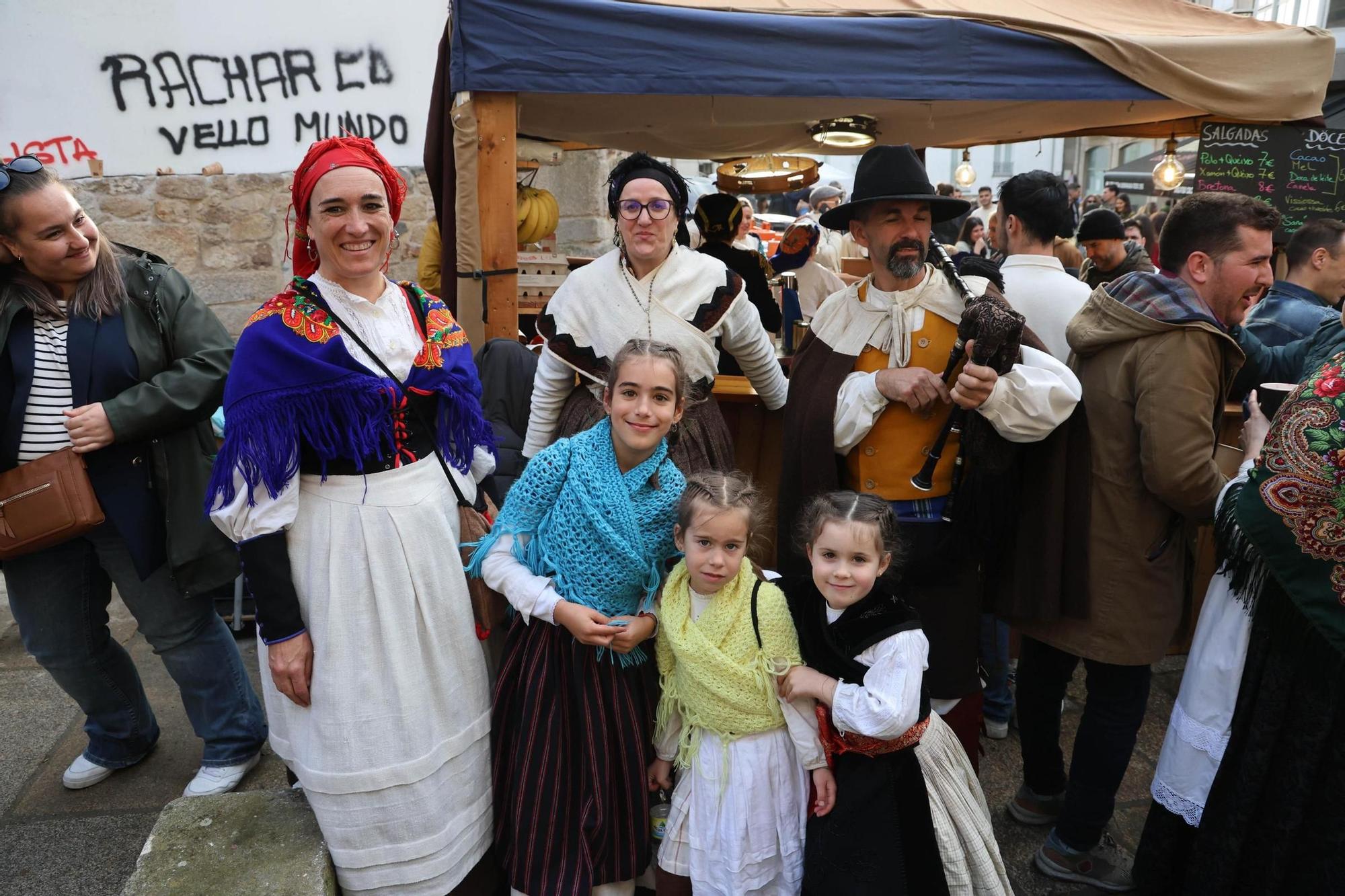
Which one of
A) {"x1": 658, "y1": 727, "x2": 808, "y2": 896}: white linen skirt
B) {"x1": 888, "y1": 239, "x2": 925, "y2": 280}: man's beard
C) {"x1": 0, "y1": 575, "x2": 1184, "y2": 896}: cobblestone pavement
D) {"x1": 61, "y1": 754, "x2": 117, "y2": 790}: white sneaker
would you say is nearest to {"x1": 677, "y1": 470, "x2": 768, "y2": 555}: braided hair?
{"x1": 658, "y1": 727, "x2": 808, "y2": 896}: white linen skirt

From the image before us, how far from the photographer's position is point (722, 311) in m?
2.71

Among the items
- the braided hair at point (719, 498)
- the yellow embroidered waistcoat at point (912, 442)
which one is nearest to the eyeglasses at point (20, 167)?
the braided hair at point (719, 498)

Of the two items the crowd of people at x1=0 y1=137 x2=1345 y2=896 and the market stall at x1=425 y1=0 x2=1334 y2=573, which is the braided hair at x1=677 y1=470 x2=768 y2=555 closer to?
the crowd of people at x1=0 y1=137 x2=1345 y2=896

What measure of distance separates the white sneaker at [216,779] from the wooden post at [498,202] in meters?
1.85

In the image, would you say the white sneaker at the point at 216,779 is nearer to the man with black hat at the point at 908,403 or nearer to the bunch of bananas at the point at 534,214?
the man with black hat at the point at 908,403

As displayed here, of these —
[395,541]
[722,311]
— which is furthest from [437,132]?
[395,541]

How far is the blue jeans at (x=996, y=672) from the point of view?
3.42m

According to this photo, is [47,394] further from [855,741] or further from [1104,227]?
[1104,227]

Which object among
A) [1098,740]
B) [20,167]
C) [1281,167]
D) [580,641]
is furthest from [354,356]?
[1281,167]

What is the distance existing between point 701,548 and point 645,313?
895 mm

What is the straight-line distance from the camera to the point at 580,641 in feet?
6.84

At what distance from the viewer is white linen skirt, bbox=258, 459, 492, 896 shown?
1998 mm

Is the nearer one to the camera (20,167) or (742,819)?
(742,819)

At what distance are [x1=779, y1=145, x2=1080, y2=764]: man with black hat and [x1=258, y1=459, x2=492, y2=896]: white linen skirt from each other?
3.92 feet
